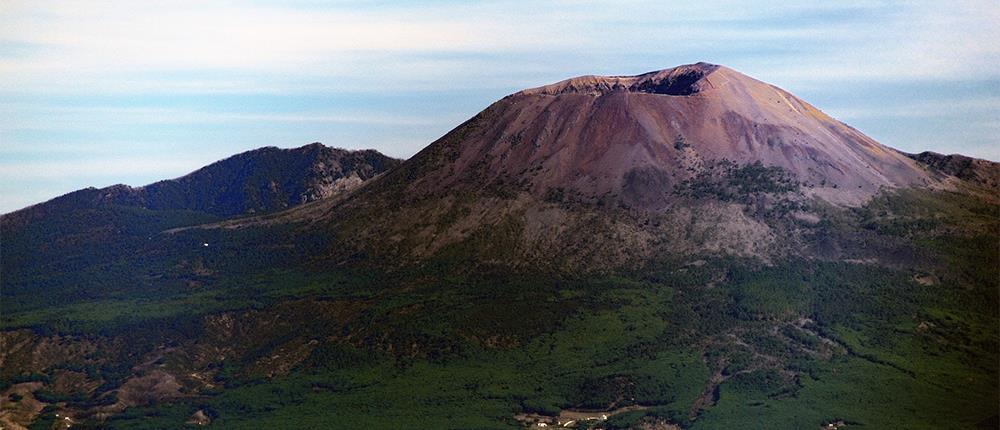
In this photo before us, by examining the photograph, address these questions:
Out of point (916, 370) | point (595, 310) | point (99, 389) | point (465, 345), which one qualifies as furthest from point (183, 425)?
point (916, 370)

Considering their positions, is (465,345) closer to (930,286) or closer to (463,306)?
(463,306)

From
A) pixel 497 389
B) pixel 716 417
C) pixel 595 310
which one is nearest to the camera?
pixel 716 417

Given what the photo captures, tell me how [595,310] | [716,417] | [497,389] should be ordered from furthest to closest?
[595,310] → [497,389] → [716,417]

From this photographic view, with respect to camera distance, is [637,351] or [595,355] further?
[595,355]

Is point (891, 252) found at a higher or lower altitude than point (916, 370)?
higher

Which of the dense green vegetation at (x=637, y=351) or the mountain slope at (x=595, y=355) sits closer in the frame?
the dense green vegetation at (x=637, y=351)

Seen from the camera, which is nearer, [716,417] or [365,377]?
[716,417]

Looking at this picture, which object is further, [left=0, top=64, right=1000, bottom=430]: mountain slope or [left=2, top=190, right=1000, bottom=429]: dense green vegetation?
[left=0, top=64, right=1000, bottom=430]: mountain slope

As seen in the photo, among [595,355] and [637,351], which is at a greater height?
[637,351]
